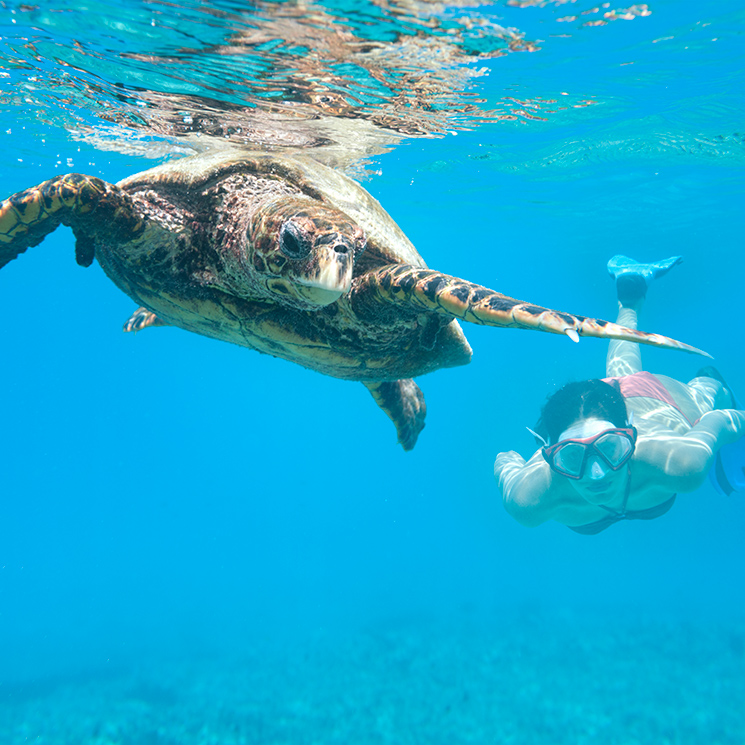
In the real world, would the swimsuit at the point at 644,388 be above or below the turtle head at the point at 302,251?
above

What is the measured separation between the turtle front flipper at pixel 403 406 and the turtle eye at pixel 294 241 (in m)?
3.41

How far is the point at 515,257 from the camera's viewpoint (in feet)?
144

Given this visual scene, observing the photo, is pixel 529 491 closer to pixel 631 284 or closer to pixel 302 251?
pixel 302 251

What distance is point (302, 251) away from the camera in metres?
2.47

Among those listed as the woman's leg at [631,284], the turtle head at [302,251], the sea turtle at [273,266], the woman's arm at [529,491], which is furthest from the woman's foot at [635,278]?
the turtle head at [302,251]

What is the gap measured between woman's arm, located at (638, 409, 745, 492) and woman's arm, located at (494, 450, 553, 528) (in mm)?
1437

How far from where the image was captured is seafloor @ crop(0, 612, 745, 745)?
458 inches

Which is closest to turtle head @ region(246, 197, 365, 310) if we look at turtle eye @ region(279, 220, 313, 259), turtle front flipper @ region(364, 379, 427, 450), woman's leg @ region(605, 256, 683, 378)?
turtle eye @ region(279, 220, 313, 259)

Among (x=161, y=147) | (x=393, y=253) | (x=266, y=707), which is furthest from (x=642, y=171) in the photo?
(x=266, y=707)

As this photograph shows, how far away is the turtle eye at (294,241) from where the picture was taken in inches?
95.8

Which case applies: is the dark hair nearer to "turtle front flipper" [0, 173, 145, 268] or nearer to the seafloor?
"turtle front flipper" [0, 173, 145, 268]

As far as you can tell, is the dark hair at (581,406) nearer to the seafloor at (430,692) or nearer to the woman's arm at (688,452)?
the woman's arm at (688,452)

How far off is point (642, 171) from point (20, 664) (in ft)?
108

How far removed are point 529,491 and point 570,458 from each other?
1.25m
